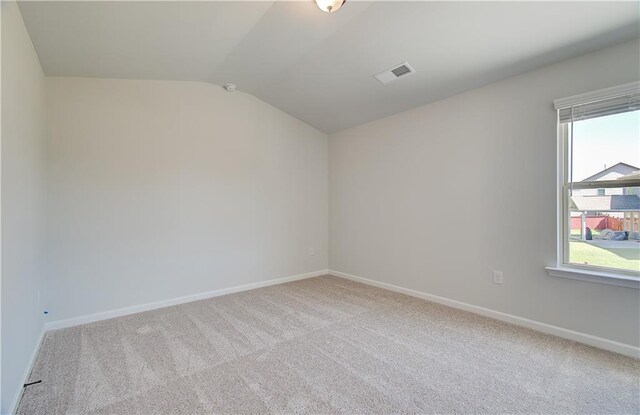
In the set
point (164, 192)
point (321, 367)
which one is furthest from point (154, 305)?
point (321, 367)

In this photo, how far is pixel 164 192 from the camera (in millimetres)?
3285

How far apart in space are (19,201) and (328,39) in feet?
8.47

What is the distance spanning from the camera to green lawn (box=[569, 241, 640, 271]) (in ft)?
7.28

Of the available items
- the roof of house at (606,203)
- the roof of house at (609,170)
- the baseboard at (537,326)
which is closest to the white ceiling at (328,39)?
the roof of house at (609,170)

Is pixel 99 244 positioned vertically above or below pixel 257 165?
below

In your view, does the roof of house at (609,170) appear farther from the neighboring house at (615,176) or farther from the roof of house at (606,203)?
the roof of house at (606,203)

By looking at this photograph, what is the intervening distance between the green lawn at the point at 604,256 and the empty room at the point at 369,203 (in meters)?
0.02

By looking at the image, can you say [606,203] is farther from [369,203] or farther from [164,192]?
[164,192]

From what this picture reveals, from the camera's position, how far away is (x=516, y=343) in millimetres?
2336

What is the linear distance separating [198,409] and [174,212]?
2272mm

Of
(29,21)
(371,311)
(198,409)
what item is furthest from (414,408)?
(29,21)

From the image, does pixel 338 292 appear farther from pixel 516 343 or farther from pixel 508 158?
pixel 508 158

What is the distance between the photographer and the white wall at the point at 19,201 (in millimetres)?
1591

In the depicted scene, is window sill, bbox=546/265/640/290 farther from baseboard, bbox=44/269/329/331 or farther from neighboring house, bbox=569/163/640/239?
baseboard, bbox=44/269/329/331
